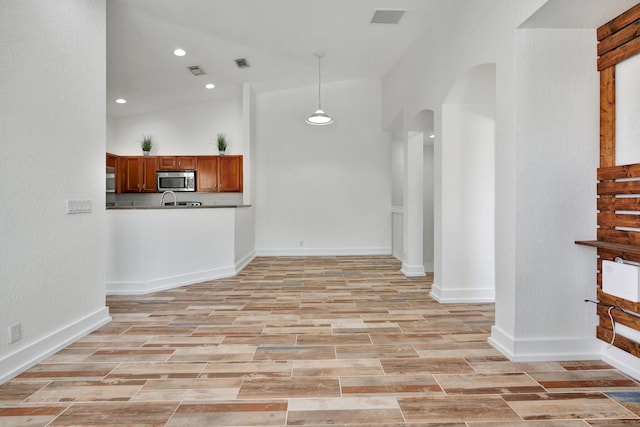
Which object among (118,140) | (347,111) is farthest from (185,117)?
(347,111)

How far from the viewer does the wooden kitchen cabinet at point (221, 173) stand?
7207mm

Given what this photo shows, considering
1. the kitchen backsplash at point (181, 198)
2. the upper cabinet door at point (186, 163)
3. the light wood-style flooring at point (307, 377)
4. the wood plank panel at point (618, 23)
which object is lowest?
the light wood-style flooring at point (307, 377)

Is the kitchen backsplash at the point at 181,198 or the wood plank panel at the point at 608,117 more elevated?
the wood plank panel at the point at 608,117

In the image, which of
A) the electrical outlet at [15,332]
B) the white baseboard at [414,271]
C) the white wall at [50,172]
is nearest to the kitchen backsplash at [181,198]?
the white baseboard at [414,271]

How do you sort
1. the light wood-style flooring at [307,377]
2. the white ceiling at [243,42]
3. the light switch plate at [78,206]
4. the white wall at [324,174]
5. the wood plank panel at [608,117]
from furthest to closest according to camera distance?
the white wall at [324,174], the white ceiling at [243,42], the light switch plate at [78,206], the wood plank panel at [608,117], the light wood-style flooring at [307,377]

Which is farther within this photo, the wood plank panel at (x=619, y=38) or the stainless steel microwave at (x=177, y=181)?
the stainless steel microwave at (x=177, y=181)

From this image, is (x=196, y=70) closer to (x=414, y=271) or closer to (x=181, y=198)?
(x=181, y=198)

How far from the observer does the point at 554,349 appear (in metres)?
2.52

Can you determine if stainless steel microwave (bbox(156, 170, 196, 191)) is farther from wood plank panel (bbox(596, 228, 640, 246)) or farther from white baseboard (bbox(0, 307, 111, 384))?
wood plank panel (bbox(596, 228, 640, 246))

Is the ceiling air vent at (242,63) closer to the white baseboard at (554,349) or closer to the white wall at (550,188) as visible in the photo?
the white wall at (550,188)

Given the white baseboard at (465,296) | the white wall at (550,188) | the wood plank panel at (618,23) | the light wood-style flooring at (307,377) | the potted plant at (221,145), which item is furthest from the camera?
the potted plant at (221,145)

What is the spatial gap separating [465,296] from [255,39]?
14.4 feet

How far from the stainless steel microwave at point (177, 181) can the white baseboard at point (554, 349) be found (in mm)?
6396

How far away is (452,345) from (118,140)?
7.80 meters
